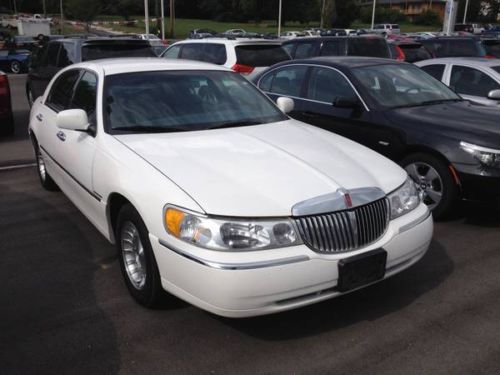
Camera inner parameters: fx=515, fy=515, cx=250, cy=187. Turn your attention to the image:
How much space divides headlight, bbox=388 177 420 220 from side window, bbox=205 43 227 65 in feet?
24.9

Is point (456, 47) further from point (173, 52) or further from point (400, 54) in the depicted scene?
point (173, 52)

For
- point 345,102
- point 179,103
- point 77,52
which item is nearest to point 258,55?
point 77,52

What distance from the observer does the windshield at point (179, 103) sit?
394 centimetres

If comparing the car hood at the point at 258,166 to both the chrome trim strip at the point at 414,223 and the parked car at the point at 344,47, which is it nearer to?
the chrome trim strip at the point at 414,223

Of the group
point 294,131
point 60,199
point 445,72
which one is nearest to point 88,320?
point 294,131

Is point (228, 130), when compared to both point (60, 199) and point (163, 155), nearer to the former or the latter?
point (163, 155)

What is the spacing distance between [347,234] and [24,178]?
5.00 metres

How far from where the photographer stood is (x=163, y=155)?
11.2 feet

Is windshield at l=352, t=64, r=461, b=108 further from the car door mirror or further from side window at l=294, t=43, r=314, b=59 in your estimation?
side window at l=294, t=43, r=314, b=59

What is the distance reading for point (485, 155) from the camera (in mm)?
4645

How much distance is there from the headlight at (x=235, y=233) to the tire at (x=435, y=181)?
262 cm

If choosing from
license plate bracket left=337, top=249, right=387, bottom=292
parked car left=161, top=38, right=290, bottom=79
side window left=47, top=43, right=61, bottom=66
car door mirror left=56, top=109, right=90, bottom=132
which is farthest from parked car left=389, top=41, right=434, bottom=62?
license plate bracket left=337, top=249, right=387, bottom=292

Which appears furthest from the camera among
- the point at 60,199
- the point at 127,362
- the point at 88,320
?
the point at 60,199

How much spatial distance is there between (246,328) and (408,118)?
121 inches
